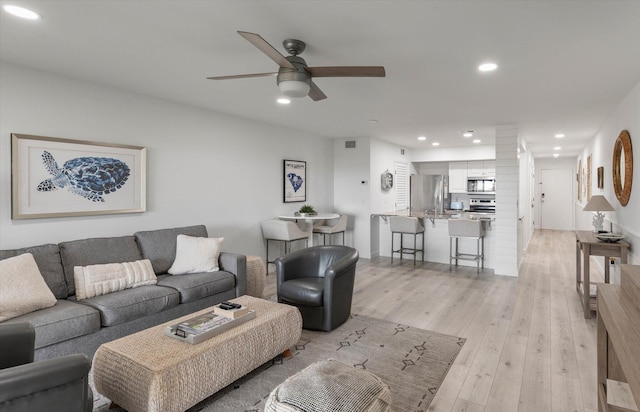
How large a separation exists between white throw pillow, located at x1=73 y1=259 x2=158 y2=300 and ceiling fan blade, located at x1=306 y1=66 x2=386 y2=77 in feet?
8.07

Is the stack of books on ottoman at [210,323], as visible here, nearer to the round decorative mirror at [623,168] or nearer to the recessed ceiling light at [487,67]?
the recessed ceiling light at [487,67]

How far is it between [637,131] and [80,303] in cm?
531

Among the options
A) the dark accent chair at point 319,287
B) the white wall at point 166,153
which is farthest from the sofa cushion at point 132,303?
the dark accent chair at point 319,287

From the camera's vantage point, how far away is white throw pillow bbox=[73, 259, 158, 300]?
3041 millimetres

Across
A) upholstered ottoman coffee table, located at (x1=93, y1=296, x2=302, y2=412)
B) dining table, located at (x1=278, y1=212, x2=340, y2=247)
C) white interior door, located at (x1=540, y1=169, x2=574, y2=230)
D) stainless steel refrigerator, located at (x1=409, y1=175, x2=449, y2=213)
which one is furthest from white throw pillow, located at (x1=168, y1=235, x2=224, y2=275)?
white interior door, located at (x1=540, y1=169, x2=574, y2=230)

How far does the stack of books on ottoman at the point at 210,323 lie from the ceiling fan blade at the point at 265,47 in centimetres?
180

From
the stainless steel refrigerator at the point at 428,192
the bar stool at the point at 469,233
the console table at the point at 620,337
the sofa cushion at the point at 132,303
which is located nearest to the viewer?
the console table at the point at 620,337

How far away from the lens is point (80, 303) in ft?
9.46

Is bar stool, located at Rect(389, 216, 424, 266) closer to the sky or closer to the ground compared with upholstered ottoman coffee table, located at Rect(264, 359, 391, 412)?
closer to the sky

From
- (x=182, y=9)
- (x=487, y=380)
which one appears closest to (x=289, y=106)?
(x=182, y=9)

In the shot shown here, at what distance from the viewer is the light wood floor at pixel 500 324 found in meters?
2.42

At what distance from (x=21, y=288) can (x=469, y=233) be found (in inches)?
225

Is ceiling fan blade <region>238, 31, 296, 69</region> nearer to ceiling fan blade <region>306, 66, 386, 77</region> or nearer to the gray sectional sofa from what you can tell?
ceiling fan blade <region>306, 66, 386, 77</region>

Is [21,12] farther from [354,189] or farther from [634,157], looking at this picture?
[354,189]
